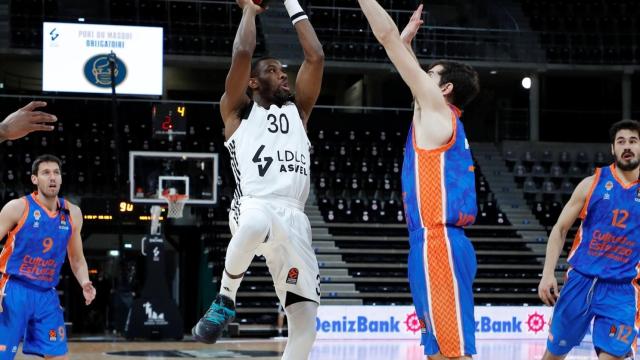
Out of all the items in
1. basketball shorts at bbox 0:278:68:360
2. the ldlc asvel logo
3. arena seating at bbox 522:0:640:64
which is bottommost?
basketball shorts at bbox 0:278:68:360

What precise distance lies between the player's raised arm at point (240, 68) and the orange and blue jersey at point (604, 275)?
2405 millimetres

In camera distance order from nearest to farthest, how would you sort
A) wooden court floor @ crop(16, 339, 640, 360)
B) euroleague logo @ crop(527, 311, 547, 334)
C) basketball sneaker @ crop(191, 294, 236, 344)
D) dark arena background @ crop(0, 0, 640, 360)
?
basketball sneaker @ crop(191, 294, 236, 344)
wooden court floor @ crop(16, 339, 640, 360)
dark arena background @ crop(0, 0, 640, 360)
euroleague logo @ crop(527, 311, 547, 334)

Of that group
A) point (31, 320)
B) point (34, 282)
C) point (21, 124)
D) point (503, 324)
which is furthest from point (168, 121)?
point (21, 124)

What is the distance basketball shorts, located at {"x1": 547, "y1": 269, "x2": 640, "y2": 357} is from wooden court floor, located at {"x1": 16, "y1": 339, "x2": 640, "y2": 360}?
6.24m

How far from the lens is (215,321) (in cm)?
509

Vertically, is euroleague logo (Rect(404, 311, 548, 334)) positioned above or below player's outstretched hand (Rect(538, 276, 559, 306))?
below

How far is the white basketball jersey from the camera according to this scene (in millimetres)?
5445

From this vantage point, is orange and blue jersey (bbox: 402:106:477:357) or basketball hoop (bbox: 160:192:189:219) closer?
orange and blue jersey (bbox: 402:106:477:357)

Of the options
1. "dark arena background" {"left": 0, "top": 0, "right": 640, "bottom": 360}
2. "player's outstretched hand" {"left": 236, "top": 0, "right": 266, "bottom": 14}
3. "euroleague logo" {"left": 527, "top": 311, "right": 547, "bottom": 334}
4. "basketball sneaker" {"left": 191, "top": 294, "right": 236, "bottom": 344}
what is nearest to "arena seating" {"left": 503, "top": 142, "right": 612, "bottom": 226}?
"dark arena background" {"left": 0, "top": 0, "right": 640, "bottom": 360}

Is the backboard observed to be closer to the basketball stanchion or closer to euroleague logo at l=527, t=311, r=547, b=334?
the basketball stanchion

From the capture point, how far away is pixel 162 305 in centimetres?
1659

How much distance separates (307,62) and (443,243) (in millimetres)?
1523

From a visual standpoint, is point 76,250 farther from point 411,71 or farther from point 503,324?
point 503,324

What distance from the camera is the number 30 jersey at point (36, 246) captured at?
23.7ft
